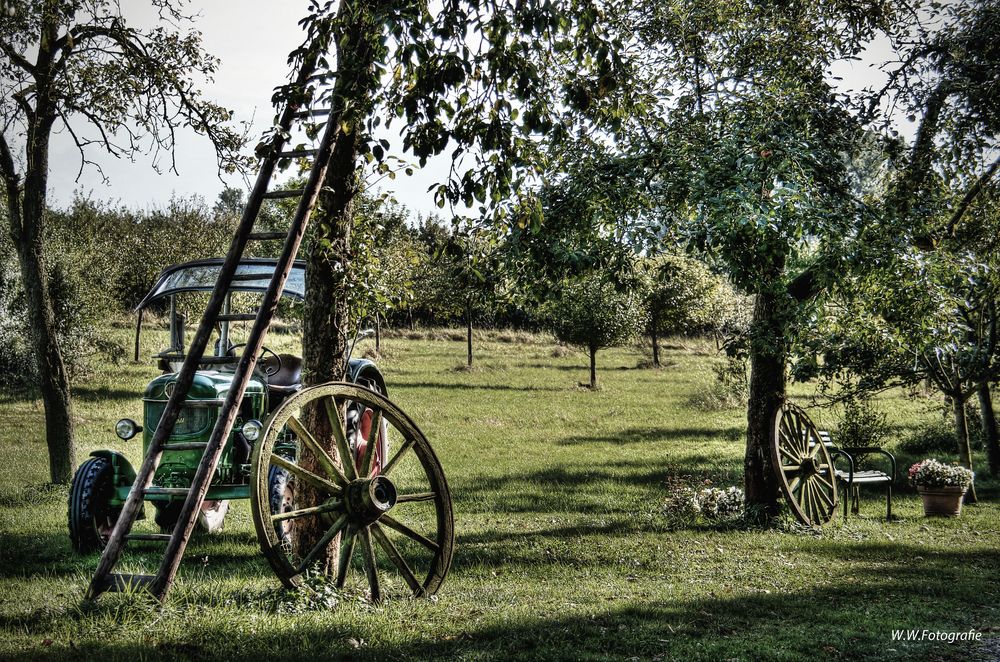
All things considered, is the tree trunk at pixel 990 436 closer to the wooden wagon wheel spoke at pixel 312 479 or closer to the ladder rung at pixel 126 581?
the wooden wagon wheel spoke at pixel 312 479

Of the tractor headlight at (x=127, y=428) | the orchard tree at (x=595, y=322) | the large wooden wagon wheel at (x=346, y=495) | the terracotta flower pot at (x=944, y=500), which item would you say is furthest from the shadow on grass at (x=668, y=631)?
the orchard tree at (x=595, y=322)

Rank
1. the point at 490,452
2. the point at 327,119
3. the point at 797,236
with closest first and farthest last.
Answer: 1. the point at 327,119
2. the point at 797,236
3. the point at 490,452

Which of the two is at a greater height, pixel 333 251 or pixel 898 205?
pixel 898 205

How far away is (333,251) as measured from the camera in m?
5.95

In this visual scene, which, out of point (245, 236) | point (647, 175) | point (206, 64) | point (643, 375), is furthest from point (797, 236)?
point (643, 375)

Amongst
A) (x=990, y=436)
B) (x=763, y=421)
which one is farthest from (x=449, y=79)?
(x=990, y=436)

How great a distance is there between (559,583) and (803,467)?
5.12 metres

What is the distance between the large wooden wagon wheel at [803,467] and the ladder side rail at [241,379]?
733 centimetres

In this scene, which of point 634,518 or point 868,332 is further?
point 634,518

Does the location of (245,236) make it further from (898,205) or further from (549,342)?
(549,342)

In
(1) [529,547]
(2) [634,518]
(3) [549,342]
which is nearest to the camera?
(1) [529,547]

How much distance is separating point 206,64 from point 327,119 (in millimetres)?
7259

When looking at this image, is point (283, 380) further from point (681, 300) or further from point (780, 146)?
point (681, 300)

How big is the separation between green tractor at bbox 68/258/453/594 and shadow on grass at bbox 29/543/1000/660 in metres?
0.58
